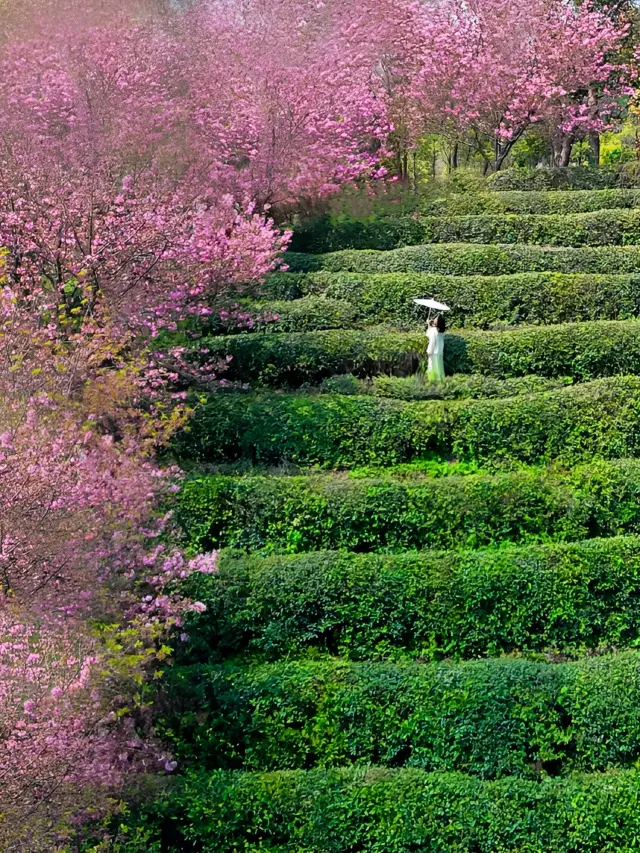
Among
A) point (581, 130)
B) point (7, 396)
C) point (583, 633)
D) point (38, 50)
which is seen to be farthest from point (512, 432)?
point (581, 130)

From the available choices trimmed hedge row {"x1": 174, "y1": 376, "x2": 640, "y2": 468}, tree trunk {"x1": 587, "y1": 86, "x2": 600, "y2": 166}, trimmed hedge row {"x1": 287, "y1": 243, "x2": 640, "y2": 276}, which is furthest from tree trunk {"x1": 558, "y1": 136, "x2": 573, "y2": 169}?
trimmed hedge row {"x1": 174, "y1": 376, "x2": 640, "y2": 468}

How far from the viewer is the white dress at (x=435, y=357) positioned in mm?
15625

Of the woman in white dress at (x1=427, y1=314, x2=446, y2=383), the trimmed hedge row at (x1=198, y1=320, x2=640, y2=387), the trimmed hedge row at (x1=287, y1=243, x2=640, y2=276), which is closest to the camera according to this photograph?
the woman in white dress at (x1=427, y1=314, x2=446, y2=383)

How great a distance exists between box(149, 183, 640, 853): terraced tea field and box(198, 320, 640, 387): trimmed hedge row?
41mm

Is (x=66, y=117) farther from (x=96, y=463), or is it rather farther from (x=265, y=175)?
(x=96, y=463)

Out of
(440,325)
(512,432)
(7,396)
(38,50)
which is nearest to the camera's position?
(7,396)

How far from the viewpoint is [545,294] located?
17562mm

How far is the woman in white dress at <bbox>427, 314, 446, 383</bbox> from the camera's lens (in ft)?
51.1

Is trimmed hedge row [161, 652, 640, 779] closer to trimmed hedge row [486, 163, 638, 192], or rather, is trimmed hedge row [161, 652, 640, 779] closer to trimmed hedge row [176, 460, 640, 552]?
trimmed hedge row [176, 460, 640, 552]

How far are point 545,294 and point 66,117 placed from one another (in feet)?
32.8

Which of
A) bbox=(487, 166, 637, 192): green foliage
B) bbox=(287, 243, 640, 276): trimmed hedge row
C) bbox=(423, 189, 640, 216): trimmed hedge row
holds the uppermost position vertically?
bbox=(487, 166, 637, 192): green foliage

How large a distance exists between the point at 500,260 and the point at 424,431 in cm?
597

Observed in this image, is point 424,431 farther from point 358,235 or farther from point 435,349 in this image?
point 358,235

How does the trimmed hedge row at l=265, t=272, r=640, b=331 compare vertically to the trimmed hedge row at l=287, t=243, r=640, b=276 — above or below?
below
